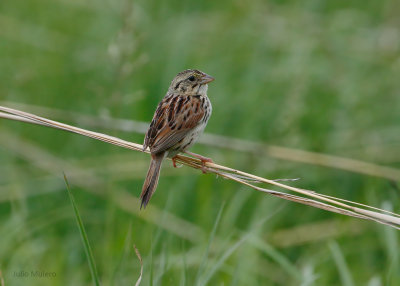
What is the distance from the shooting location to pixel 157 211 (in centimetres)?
534

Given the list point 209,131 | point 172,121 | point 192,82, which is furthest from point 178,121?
point 209,131

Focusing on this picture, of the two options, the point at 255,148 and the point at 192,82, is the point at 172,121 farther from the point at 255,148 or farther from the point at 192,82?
the point at 255,148

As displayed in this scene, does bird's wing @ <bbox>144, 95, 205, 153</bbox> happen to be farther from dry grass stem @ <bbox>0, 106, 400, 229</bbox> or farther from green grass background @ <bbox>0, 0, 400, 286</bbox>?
dry grass stem @ <bbox>0, 106, 400, 229</bbox>

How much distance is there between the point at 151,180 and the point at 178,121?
577 millimetres

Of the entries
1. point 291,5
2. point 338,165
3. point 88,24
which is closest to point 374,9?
point 291,5

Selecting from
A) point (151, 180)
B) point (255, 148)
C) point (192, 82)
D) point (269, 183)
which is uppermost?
point (192, 82)

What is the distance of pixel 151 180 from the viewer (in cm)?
374

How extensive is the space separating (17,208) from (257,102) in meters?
2.71

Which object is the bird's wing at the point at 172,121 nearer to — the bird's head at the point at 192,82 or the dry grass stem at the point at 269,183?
the bird's head at the point at 192,82

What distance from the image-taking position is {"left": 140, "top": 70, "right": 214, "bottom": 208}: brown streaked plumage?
13.0ft

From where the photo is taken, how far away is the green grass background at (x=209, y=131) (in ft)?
15.0

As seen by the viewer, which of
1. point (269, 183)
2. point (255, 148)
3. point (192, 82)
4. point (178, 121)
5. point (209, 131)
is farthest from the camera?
point (209, 131)

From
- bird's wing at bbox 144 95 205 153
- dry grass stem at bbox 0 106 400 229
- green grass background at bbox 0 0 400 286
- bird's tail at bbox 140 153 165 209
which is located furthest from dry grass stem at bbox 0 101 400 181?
dry grass stem at bbox 0 106 400 229

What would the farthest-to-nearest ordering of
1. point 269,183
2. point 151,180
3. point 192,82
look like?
point 192,82
point 151,180
point 269,183
